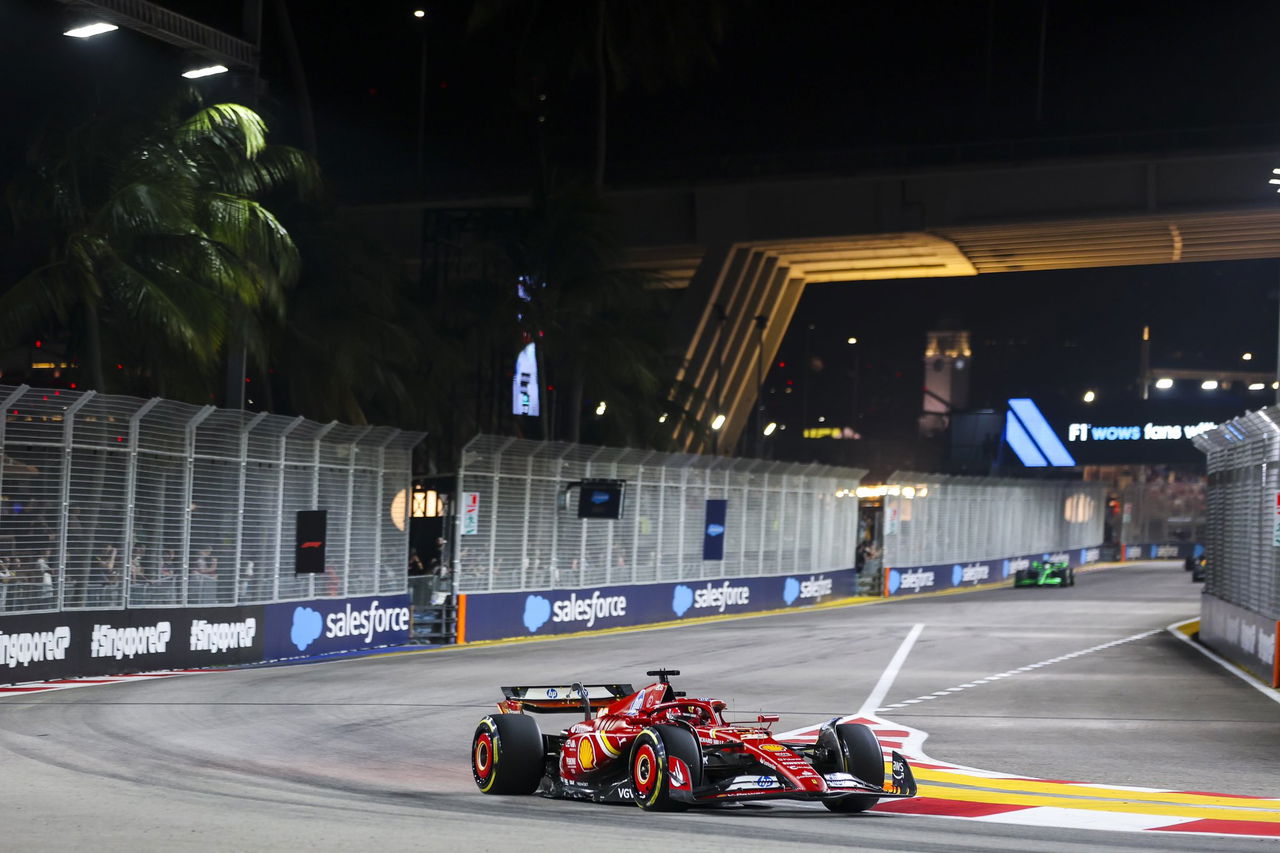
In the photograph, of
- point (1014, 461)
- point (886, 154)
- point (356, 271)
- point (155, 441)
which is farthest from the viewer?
point (1014, 461)

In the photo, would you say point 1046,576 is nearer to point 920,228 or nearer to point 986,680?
point 920,228

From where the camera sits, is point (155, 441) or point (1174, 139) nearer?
point (155, 441)

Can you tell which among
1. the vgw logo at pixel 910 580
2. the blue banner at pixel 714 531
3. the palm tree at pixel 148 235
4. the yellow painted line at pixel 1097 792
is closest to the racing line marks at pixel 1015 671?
the yellow painted line at pixel 1097 792

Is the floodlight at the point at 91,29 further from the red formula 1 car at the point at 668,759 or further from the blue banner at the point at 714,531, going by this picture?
the blue banner at the point at 714,531

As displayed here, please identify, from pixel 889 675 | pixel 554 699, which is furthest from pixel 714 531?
pixel 554 699

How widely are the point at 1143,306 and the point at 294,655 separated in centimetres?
7534

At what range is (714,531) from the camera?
4169cm

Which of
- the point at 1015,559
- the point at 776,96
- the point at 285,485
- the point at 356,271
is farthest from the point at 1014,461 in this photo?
the point at 285,485

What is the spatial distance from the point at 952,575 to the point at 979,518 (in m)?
5.10

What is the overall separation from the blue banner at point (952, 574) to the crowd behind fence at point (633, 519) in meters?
4.97

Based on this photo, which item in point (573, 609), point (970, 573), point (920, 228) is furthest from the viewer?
point (970, 573)

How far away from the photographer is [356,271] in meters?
33.7

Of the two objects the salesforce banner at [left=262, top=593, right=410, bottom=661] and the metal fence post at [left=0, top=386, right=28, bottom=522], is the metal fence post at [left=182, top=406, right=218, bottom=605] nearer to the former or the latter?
the salesforce banner at [left=262, top=593, right=410, bottom=661]

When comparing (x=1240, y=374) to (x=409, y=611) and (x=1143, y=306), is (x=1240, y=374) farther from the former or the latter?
(x=409, y=611)
